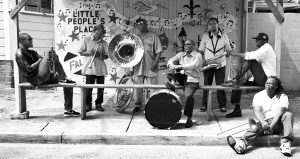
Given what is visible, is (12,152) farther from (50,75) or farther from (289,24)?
(289,24)

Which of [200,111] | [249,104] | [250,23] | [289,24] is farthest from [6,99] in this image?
[289,24]

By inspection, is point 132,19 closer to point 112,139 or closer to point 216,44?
point 216,44

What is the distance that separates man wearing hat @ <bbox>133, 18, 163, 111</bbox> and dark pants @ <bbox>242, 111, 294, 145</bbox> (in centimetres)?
254

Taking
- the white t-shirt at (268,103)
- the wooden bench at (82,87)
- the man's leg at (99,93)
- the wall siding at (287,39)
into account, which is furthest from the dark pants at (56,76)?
the wall siding at (287,39)

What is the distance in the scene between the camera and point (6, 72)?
1054 cm

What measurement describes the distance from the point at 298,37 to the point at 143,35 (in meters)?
4.91

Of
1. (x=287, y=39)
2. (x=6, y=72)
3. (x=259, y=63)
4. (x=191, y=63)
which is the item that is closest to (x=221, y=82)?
(x=259, y=63)

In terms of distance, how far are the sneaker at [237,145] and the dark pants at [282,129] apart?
17 centimetres

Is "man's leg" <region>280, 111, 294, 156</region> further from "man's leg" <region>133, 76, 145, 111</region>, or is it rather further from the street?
"man's leg" <region>133, 76, 145, 111</region>

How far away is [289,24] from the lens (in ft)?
32.9

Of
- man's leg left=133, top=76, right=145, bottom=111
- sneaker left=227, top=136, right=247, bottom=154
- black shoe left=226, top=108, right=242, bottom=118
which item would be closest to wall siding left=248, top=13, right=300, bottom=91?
black shoe left=226, top=108, right=242, bottom=118

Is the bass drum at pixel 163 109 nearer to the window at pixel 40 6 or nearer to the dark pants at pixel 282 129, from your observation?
the dark pants at pixel 282 129

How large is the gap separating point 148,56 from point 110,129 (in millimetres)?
1875

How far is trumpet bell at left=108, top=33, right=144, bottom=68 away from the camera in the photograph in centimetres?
721
